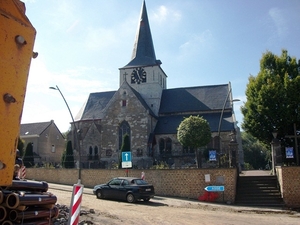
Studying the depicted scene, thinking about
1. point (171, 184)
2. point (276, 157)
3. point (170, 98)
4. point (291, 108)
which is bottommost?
point (171, 184)

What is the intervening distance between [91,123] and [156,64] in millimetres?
12196

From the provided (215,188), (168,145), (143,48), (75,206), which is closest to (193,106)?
(168,145)

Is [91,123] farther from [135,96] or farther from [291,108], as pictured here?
[291,108]

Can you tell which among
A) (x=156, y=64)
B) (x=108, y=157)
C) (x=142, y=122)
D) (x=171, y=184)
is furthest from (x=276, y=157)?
(x=156, y=64)

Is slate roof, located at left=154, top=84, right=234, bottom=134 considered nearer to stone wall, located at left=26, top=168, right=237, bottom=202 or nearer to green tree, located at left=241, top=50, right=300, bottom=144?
green tree, located at left=241, top=50, right=300, bottom=144

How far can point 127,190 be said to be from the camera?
17172 millimetres

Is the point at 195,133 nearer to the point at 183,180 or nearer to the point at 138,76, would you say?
the point at 183,180

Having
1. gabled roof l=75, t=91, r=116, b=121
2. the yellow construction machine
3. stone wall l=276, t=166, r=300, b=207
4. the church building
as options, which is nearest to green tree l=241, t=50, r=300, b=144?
stone wall l=276, t=166, r=300, b=207

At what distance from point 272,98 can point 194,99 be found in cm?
1893

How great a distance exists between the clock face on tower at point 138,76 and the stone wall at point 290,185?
91.1 feet

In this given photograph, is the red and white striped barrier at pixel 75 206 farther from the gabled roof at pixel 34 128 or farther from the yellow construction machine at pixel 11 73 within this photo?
the gabled roof at pixel 34 128

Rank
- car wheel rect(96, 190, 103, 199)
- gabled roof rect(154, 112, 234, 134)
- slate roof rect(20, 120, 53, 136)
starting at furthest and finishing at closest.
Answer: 1. slate roof rect(20, 120, 53, 136)
2. gabled roof rect(154, 112, 234, 134)
3. car wheel rect(96, 190, 103, 199)

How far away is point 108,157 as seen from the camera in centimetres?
3738

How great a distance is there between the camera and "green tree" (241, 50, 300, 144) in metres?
23.5
